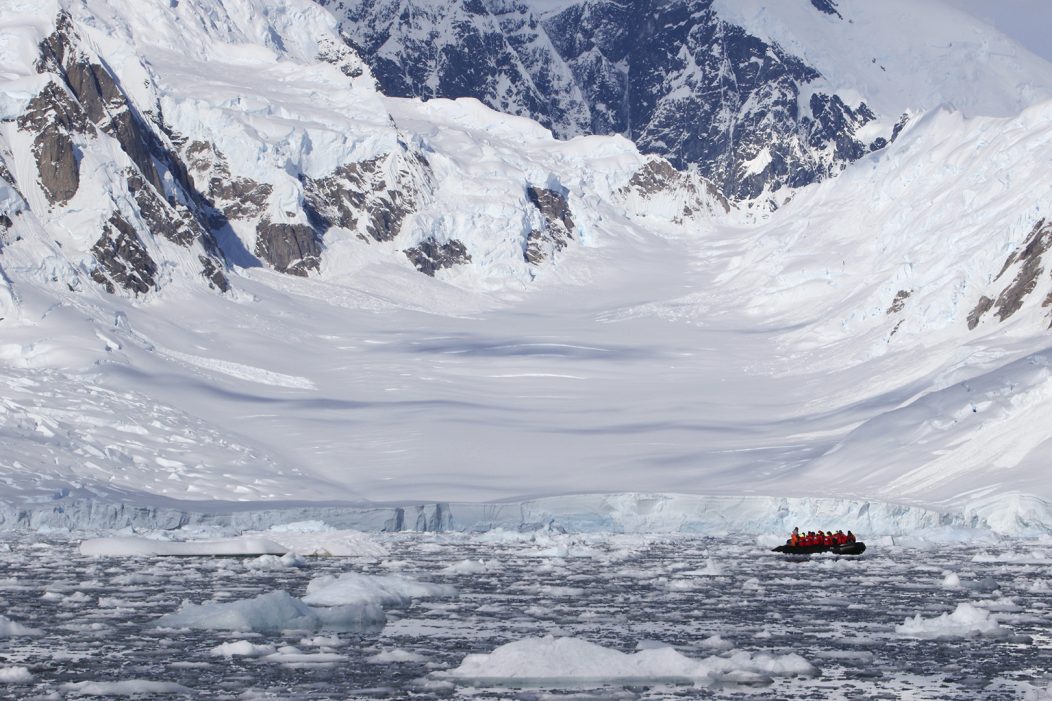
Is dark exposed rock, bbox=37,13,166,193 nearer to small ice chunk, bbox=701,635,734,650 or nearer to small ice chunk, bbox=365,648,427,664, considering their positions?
small ice chunk, bbox=365,648,427,664

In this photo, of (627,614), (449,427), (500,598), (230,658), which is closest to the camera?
(230,658)

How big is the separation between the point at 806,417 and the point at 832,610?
9778 cm

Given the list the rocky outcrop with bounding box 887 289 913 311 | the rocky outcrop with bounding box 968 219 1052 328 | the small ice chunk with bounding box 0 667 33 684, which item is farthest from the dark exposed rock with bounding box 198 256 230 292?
the small ice chunk with bounding box 0 667 33 684

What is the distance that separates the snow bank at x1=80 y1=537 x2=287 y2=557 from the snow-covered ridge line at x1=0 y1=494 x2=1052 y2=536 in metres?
20.4

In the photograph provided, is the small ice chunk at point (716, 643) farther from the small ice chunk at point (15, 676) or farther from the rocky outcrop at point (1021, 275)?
the rocky outcrop at point (1021, 275)

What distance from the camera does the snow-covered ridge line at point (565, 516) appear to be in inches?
3516

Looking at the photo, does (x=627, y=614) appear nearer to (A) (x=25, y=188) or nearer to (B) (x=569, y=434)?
(B) (x=569, y=434)

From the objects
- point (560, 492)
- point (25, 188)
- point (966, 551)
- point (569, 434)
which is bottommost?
point (966, 551)

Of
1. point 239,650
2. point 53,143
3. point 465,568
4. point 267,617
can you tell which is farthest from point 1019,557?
point 53,143

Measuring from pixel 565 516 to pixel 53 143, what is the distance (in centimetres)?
9832

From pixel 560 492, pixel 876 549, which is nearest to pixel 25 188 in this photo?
pixel 560 492

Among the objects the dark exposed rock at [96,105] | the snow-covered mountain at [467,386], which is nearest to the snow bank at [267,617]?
the snow-covered mountain at [467,386]

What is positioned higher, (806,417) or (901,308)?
(901,308)

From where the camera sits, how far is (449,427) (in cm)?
14175
